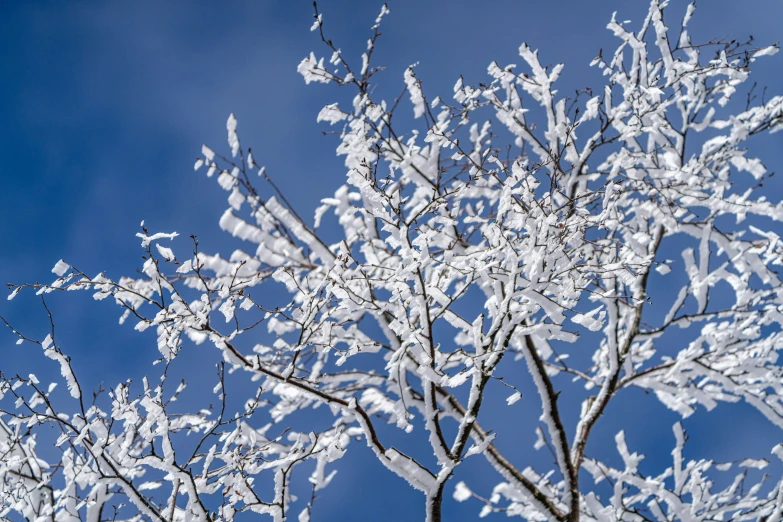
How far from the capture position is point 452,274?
11.3 ft

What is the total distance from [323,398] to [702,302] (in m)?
4.05

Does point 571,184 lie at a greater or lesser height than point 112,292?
greater

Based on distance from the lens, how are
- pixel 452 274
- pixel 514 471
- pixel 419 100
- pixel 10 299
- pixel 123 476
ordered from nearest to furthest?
pixel 10 299 → pixel 123 476 → pixel 452 274 → pixel 514 471 → pixel 419 100

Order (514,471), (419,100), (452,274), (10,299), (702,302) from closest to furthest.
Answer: (10,299), (452,274), (514,471), (419,100), (702,302)

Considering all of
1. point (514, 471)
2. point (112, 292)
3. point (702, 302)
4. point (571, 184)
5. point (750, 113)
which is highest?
point (750, 113)

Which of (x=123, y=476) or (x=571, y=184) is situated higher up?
(x=571, y=184)

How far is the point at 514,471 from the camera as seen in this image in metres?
4.34

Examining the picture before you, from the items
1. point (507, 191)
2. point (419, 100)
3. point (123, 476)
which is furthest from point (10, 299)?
point (419, 100)

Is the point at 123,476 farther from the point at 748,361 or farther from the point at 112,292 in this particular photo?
the point at 748,361

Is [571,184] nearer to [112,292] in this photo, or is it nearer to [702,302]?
[702,302]

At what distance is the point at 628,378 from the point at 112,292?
187 inches

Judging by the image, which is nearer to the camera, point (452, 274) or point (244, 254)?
point (452, 274)

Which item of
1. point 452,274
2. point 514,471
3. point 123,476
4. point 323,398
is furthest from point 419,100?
point 123,476

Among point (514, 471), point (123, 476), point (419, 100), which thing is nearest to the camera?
point (123, 476)
